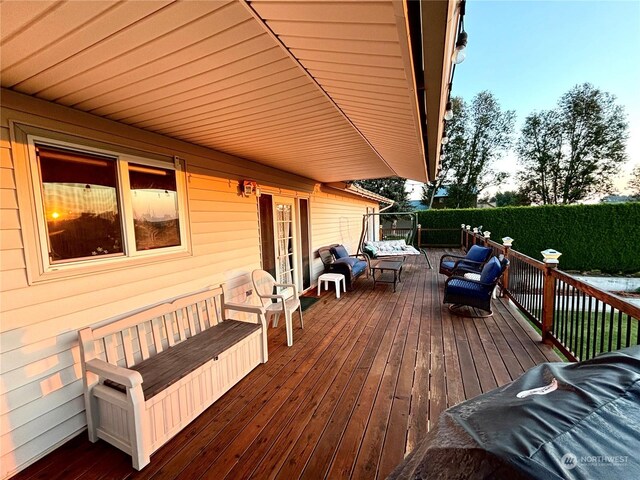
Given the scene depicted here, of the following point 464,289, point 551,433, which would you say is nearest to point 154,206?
point 551,433

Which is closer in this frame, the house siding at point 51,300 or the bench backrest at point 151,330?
the house siding at point 51,300

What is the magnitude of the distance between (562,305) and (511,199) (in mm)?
25113

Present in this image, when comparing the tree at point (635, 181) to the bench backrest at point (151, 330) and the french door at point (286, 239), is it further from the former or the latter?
the bench backrest at point (151, 330)

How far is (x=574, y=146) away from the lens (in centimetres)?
1798

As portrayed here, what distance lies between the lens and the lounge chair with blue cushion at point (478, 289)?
4029 mm

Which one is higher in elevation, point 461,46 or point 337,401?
point 461,46

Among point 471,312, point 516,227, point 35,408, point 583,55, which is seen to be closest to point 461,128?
point 583,55

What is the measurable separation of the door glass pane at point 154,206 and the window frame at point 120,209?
4 centimetres

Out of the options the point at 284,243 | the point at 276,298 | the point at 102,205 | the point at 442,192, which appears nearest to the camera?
the point at 102,205

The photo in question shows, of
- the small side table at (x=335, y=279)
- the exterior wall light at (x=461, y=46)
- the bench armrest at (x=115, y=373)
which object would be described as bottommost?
the small side table at (x=335, y=279)

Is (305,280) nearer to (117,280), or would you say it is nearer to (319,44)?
(117,280)

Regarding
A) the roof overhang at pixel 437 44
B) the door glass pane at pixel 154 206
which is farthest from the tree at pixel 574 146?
the door glass pane at pixel 154 206

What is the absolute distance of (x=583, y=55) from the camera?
11867 mm

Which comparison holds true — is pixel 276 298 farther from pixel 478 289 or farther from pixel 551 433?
pixel 551 433
